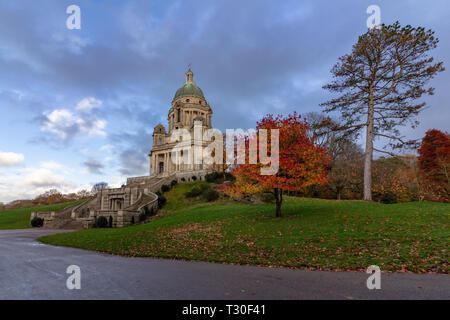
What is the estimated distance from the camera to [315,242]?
10.8 meters

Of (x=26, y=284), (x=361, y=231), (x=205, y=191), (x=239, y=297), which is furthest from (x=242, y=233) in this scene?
(x=205, y=191)

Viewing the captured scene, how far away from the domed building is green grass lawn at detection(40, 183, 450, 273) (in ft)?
140

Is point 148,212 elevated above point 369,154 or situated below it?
below

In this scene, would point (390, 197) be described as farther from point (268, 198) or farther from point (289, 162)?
point (289, 162)

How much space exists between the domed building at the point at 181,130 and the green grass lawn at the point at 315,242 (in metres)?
42.5

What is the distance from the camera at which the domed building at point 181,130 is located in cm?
6062

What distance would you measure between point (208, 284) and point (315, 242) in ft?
20.8

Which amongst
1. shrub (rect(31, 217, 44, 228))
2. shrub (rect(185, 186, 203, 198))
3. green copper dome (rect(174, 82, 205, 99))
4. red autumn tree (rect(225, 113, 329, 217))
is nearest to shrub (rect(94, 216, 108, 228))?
shrub (rect(31, 217, 44, 228))

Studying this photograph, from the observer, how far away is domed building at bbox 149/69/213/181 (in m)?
60.6

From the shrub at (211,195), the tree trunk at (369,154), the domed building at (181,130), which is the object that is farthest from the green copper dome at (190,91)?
the tree trunk at (369,154)

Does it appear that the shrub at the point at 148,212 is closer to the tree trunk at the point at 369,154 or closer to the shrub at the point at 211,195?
the shrub at the point at 211,195

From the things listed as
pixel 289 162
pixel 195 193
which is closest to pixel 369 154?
pixel 289 162

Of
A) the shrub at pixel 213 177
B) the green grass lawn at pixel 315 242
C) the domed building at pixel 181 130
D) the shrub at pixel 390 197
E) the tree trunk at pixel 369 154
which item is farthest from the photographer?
the domed building at pixel 181 130
